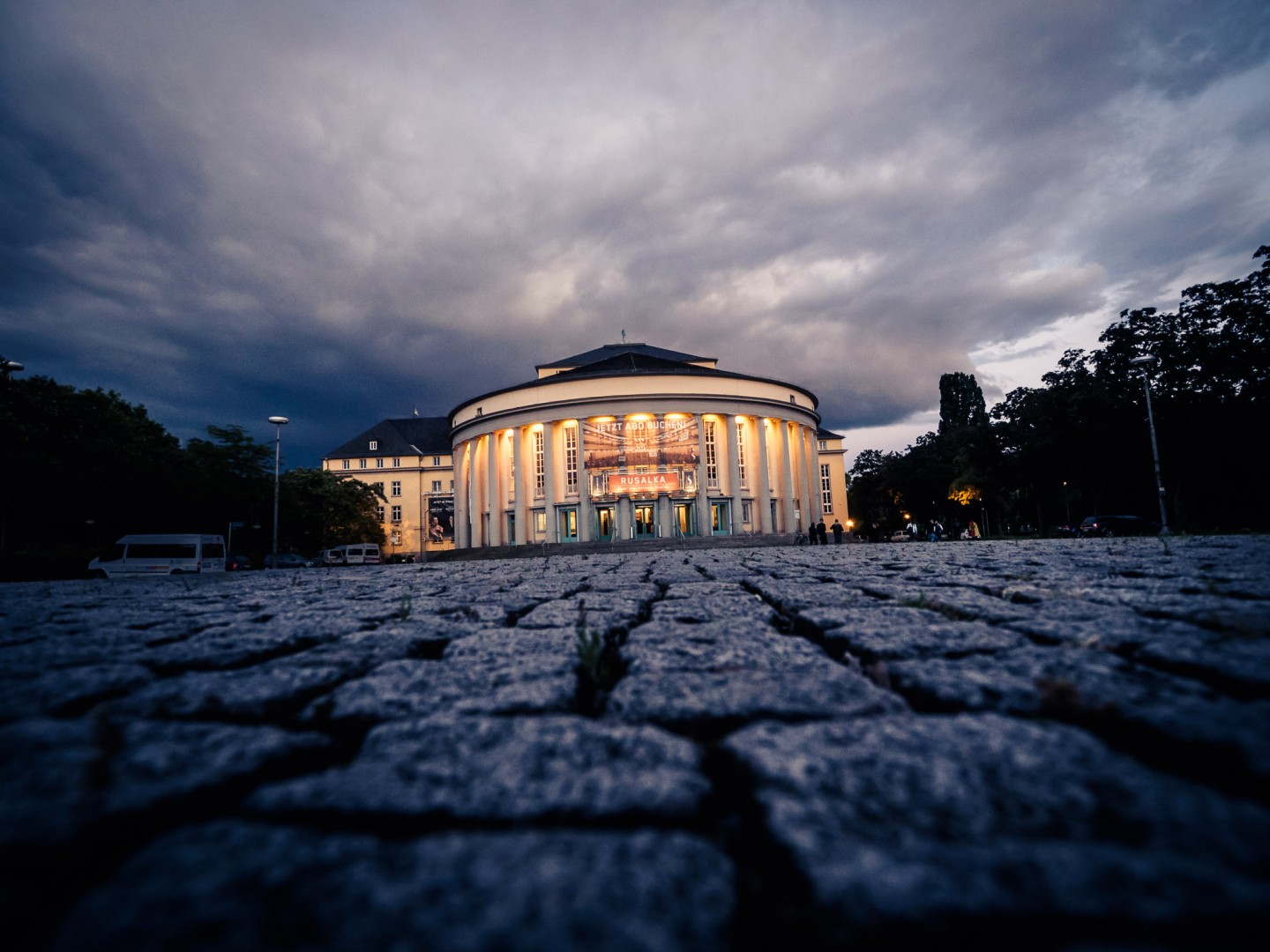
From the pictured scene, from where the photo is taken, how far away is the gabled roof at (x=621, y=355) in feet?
170

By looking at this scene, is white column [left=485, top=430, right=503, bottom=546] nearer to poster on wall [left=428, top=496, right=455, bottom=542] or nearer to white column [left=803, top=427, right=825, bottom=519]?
poster on wall [left=428, top=496, right=455, bottom=542]

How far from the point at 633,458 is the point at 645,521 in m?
4.78

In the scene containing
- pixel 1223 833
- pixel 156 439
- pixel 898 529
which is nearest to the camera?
pixel 1223 833

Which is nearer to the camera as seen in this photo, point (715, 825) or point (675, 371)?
point (715, 825)

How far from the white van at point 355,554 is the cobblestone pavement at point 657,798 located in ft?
118

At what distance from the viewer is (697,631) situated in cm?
274

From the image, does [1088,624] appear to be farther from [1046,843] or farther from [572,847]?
[572,847]

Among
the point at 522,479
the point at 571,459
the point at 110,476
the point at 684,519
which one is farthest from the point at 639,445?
the point at 110,476

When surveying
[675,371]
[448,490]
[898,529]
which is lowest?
[898,529]

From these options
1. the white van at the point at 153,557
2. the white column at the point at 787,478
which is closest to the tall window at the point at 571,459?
the white column at the point at 787,478

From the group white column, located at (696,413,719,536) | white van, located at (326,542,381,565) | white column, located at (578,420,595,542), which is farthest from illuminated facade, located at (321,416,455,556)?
white column, located at (696,413,719,536)

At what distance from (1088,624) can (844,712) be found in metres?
1.71

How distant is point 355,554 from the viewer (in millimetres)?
35531

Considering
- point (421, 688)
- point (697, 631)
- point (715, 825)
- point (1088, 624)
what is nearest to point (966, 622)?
point (1088, 624)
